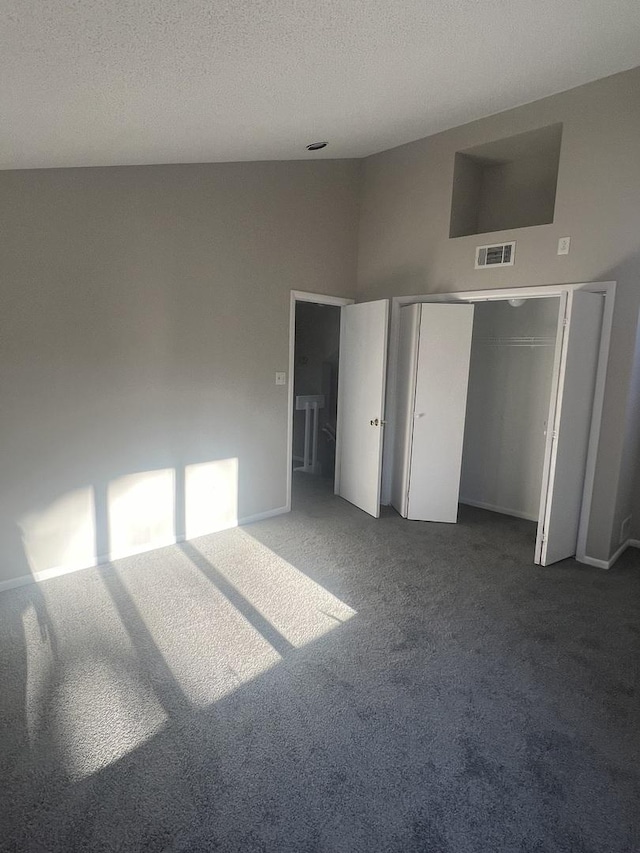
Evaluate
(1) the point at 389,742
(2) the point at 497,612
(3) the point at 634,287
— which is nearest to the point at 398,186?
(3) the point at 634,287

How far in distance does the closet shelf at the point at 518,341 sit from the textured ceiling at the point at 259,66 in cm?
184

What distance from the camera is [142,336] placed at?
3299mm

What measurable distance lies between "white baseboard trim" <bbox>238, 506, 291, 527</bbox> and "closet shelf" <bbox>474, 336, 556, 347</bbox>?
247 cm

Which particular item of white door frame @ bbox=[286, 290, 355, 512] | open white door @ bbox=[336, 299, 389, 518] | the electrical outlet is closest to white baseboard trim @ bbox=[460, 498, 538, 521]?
the electrical outlet

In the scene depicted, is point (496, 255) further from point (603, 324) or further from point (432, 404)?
point (432, 404)

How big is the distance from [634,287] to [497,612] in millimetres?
2298

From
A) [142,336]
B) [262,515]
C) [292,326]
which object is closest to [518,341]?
[292,326]

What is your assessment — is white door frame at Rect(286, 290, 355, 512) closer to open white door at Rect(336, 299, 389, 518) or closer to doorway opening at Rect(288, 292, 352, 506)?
open white door at Rect(336, 299, 389, 518)

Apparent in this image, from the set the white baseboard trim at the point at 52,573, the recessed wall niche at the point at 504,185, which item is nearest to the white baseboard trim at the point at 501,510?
the recessed wall niche at the point at 504,185

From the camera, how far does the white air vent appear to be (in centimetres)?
374

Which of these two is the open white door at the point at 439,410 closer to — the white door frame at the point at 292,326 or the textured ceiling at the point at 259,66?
the white door frame at the point at 292,326

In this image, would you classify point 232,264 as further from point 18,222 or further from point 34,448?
point 34,448

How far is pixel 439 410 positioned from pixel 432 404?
79 mm

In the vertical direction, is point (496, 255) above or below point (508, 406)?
above
